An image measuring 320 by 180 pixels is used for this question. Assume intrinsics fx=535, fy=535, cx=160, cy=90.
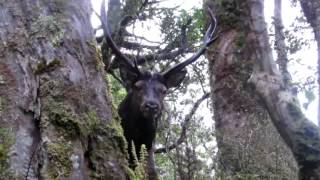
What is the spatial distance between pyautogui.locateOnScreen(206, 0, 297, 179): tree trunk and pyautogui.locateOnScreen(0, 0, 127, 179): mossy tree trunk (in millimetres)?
3366

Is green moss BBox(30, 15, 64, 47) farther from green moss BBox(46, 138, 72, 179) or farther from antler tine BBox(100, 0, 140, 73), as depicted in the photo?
antler tine BBox(100, 0, 140, 73)

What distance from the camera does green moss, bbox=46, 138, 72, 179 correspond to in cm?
269

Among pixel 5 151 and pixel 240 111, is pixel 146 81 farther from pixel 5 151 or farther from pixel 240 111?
pixel 5 151

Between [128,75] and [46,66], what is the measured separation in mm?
5071

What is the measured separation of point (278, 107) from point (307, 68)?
2747 millimetres

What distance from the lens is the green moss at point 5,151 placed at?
2.49 metres

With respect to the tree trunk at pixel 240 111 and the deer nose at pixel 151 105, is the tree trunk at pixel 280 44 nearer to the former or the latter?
the tree trunk at pixel 240 111

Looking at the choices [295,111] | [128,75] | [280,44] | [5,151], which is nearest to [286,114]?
[295,111]

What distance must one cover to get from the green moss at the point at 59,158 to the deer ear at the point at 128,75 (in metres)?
5.31

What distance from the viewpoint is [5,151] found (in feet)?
8.41

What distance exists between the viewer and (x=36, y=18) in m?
3.45

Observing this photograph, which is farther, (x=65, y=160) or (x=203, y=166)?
(x=203, y=166)

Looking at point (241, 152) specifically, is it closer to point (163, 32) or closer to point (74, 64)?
point (163, 32)

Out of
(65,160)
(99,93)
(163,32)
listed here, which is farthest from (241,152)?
(65,160)
